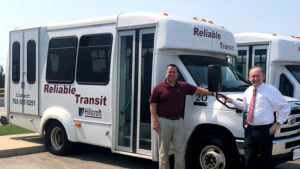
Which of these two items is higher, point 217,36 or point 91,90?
point 217,36

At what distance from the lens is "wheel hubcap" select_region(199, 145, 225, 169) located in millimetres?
5660

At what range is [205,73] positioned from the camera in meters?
6.45

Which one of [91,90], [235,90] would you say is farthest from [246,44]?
[91,90]

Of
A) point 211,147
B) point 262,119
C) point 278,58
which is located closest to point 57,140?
point 211,147

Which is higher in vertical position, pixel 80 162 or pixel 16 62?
pixel 16 62

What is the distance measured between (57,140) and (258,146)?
486cm

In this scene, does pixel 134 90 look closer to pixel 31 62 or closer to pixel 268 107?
pixel 268 107

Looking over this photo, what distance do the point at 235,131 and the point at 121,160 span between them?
120 inches

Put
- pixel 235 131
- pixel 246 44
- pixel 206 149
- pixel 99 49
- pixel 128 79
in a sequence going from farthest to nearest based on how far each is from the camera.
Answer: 1. pixel 246 44
2. pixel 99 49
3. pixel 128 79
4. pixel 206 149
5. pixel 235 131

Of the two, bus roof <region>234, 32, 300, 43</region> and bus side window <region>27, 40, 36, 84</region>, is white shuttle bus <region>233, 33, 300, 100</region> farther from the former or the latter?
bus side window <region>27, 40, 36, 84</region>

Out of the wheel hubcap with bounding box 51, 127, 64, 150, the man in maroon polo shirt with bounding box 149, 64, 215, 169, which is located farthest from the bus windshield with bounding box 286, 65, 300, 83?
the wheel hubcap with bounding box 51, 127, 64, 150

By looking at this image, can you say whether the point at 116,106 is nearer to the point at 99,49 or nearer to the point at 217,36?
the point at 99,49

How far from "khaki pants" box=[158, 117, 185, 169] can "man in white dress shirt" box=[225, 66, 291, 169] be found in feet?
3.61

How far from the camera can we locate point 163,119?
5.80m
